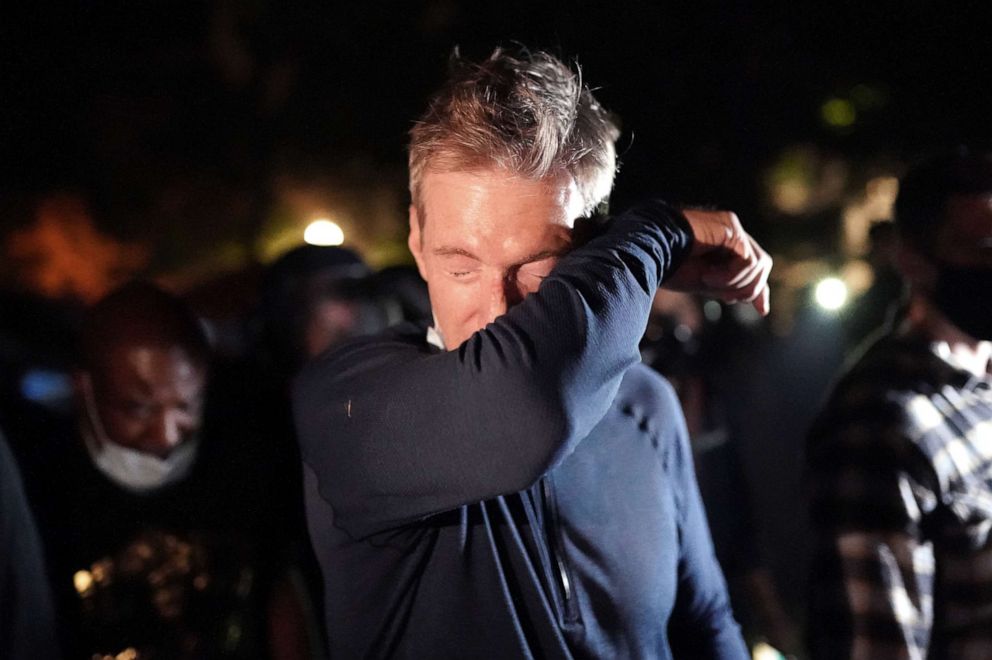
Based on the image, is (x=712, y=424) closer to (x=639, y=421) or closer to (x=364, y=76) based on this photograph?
(x=639, y=421)

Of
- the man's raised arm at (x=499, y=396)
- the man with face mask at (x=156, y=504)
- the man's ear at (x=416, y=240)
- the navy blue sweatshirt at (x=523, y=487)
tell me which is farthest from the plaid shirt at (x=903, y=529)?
the man with face mask at (x=156, y=504)

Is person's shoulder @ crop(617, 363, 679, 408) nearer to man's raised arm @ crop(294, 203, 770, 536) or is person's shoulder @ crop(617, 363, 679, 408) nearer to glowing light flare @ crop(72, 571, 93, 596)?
Result: man's raised arm @ crop(294, 203, 770, 536)

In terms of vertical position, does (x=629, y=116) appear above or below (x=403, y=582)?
above

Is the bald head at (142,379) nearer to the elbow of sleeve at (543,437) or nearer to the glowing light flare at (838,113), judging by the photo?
the elbow of sleeve at (543,437)

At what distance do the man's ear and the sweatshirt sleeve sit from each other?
298 mm

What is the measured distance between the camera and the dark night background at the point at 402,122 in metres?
6.46

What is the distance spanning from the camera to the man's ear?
167 centimetres

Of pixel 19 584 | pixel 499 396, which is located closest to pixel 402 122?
pixel 19 584

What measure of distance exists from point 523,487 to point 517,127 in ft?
2.19

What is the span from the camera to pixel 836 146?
749 cm

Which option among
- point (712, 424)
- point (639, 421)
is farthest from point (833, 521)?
point (712, 424)

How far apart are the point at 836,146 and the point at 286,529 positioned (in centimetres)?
676

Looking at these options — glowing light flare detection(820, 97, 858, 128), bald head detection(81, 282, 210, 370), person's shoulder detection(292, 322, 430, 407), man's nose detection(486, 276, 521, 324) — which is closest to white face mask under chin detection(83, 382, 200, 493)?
bald head detection(81, 282, 210, 370)

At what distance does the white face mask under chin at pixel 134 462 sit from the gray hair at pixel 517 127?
1.44m
